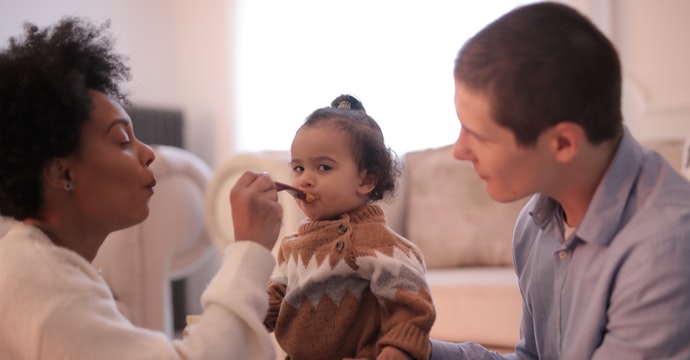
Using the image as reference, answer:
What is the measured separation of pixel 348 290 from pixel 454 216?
147cm

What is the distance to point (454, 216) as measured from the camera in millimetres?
2734

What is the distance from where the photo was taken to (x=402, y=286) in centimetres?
125

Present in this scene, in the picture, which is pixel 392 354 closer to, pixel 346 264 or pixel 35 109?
pixel 346 264

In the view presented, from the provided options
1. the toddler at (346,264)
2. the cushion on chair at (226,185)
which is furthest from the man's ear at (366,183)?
the cushion on chair at (226,185)

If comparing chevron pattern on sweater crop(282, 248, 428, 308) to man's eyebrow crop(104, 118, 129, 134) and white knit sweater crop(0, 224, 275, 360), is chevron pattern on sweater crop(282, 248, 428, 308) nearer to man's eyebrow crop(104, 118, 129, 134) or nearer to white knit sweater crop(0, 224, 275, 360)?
white knit sweater crop(0, 224, 275, 360)

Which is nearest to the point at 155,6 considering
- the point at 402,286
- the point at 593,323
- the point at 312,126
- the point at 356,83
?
the point at 356,83

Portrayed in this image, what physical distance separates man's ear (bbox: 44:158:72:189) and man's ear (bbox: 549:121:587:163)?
745 mm

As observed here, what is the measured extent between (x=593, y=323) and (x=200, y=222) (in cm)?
224

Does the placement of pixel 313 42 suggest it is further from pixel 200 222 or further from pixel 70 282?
pixel 70 282

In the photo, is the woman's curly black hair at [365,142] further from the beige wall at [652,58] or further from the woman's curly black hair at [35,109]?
the beige wall at [652,58]

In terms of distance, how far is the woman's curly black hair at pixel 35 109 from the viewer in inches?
42.3

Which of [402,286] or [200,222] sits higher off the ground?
[402,286]

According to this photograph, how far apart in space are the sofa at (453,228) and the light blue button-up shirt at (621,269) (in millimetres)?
994

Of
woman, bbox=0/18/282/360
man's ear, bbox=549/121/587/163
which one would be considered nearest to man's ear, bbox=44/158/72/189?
woman, bbox=0/18/282/360
